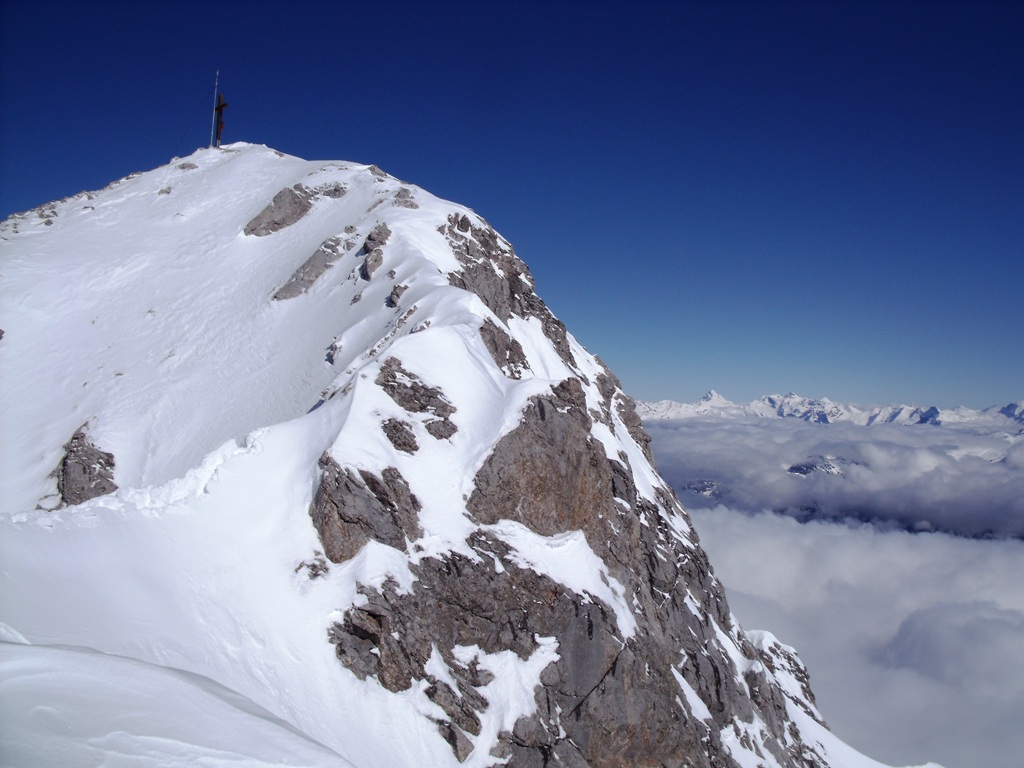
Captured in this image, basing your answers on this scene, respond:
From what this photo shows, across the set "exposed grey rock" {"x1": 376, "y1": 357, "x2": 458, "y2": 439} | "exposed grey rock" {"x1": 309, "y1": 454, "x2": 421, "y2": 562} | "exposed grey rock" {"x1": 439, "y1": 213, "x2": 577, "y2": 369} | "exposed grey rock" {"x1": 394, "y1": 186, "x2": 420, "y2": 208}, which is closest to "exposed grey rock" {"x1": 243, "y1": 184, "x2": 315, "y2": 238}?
"exposed grey rock" {"x1": 394, "y1": 186, "x2": 420, "y2": 208}

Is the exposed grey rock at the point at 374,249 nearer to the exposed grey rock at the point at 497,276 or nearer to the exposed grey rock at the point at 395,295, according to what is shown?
the exposed grey rock at the point at 497,276

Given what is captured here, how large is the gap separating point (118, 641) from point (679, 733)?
21.4m

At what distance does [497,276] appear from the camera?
42.4 meters

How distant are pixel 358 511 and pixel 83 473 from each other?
701 inches

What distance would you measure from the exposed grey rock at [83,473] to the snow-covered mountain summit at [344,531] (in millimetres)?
129

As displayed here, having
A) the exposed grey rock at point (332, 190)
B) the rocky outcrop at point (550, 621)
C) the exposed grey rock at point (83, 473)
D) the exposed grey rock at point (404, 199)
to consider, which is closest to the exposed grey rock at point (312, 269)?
the exposed grey rock at point (404, 199)

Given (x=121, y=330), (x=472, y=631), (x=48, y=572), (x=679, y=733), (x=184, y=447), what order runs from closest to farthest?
(x=48, y=572) < (x=472, y=631) < (x=679, y=733) < (x=184, y=447) < (x=121, y=330)

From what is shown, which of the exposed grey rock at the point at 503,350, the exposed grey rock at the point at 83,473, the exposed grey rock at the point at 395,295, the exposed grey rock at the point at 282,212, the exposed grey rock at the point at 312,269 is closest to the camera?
the exposed grey rock at the point at 83,473

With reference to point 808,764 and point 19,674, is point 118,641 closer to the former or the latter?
point 19,674

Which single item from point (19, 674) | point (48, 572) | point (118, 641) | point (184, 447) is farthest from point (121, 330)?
point (19, 674)

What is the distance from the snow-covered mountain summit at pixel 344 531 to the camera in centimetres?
1614

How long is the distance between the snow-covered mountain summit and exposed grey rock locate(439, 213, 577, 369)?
1.03 feet

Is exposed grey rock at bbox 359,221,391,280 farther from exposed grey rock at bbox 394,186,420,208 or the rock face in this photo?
the rock face

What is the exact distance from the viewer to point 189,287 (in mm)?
42562
